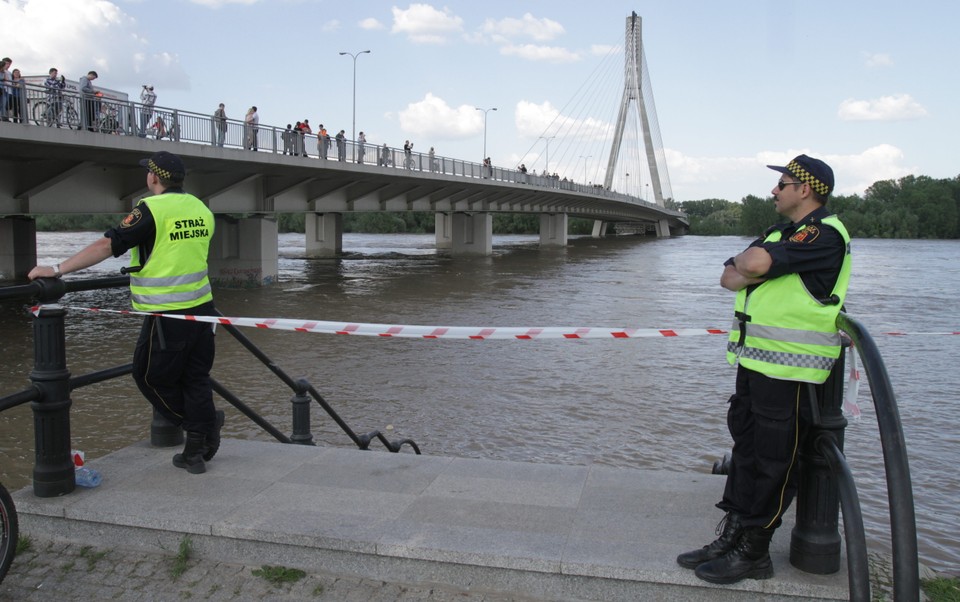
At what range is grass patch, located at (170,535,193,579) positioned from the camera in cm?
369

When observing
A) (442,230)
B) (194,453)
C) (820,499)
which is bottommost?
(194,453)

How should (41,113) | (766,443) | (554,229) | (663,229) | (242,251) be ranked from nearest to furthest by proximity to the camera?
(766,443) < (41,113) < (242,251) < (554,229) < (663,229)

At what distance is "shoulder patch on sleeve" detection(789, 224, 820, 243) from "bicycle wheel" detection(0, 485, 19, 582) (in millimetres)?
3486

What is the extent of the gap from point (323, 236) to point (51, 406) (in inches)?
1903

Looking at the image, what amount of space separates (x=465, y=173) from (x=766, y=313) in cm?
3842

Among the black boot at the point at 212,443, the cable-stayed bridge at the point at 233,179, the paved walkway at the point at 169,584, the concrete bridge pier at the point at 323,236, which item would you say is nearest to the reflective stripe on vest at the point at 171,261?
the black boot at the point at 212,443

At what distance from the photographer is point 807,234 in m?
3.22

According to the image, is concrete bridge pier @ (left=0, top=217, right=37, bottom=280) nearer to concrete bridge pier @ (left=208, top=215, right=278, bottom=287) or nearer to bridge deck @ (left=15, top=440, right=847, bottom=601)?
concrete bridge pier @ (left=208, top=215, right=278, bottom=287)

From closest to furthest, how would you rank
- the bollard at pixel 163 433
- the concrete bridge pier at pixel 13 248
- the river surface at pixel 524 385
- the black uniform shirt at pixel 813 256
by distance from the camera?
the black uniform shirt at pixel 813 256, the bollard at pixel 163 433, the river surface at pixel 524 385, the concrete bridge pier at pixel 13 248

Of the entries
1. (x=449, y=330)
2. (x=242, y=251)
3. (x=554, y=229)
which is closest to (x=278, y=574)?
(x=449, y=330)

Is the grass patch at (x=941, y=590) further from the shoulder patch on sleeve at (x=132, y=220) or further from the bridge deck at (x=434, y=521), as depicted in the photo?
the shoulder patch on sleeve at (x=132, y=220)

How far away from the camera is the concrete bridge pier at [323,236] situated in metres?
51.0

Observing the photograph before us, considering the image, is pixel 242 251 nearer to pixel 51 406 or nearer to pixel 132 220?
pixel 132 220

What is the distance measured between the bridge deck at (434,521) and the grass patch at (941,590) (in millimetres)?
440
